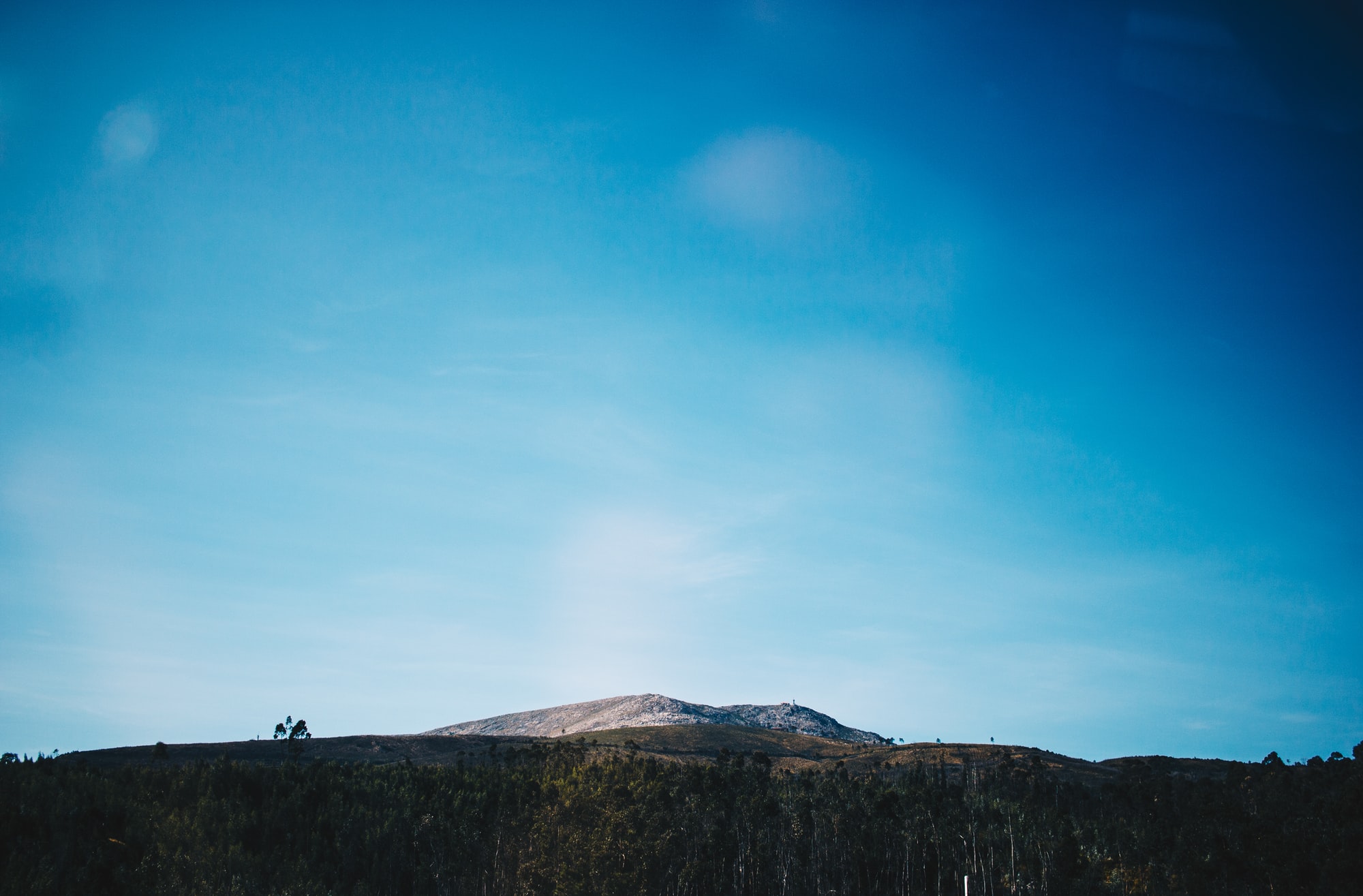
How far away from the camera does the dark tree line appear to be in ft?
221

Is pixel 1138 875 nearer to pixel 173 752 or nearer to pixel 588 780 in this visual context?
pixel 588 780

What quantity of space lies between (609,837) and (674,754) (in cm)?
10478

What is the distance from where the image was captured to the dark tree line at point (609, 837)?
67.4 meters

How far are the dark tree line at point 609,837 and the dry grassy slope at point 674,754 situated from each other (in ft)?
138

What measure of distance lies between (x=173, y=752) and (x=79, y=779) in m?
62.8

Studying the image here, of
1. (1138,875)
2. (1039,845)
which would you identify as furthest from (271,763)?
(1138,875)

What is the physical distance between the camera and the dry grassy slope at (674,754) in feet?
464

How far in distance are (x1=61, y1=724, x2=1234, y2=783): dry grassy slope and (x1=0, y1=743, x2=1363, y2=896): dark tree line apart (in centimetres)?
4196

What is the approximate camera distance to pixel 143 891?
58.9 metres

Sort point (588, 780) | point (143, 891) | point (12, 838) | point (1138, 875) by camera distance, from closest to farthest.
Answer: point (143, 891)
point (12, 838)
point (1138, 875)
point (588, 780)

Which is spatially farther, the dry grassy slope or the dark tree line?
the dry grassy slope

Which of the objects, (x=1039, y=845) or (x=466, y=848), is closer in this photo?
(x=466, y=848)

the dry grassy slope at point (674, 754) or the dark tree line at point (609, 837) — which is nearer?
the dark tree line at point (609, 837)

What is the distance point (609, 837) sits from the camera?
2862 inches
